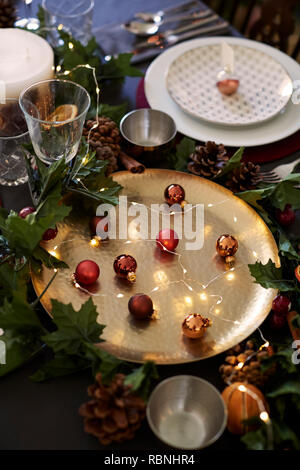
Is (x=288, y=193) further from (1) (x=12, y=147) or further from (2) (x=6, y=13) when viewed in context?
(2) (x=6, y=13)

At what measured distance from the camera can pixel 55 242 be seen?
80 centimetres

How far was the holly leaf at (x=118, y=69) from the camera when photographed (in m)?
1.07

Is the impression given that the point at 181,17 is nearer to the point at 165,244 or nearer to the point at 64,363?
the point at 165,244

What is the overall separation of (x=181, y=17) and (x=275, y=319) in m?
0.86

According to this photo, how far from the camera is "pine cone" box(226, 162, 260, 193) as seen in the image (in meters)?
0.87

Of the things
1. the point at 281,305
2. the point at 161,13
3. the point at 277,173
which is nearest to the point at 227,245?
the point at 281,305

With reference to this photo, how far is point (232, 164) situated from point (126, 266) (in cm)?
27

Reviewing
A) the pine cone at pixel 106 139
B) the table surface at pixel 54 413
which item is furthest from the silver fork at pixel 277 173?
the table surface at pixel 54 413

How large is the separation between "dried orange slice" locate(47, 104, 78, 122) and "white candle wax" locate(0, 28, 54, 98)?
0.09m

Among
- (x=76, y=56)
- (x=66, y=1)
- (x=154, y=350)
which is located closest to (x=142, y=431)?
(x=154, y=350)

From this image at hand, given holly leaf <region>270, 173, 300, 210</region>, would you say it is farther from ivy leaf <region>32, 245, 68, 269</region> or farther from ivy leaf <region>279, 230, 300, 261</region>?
ivy leaf <region>32, 245, 68, 269</region>

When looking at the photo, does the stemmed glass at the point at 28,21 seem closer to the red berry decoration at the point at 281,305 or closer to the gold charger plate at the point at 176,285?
the gold charger plate at the point at 176,285

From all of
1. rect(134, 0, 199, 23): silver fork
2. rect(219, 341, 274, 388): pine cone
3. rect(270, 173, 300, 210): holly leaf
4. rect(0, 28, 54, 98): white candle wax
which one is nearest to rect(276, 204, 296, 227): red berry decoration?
rect(270, 173, 300, 210): holly leaf

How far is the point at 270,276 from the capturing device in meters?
0.74
